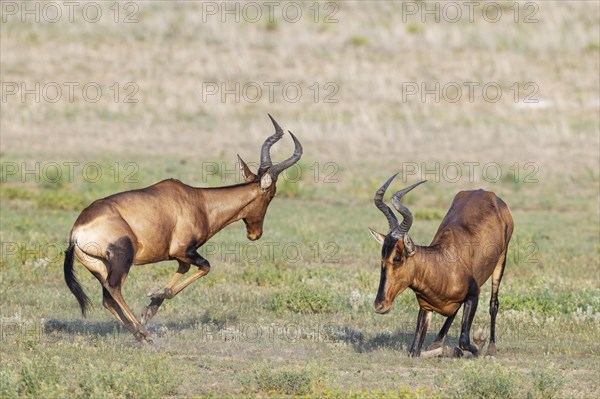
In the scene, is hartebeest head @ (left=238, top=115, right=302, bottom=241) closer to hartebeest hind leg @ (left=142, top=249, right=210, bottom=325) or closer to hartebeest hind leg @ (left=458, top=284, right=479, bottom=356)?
hartebeest hind leg @ (left=142, top=249, right=210, bottom=325)

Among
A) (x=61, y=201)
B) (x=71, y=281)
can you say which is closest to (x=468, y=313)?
(x=71, y=281)

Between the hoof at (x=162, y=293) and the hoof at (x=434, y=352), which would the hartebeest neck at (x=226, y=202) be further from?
the hoof at (x=434, y=352)

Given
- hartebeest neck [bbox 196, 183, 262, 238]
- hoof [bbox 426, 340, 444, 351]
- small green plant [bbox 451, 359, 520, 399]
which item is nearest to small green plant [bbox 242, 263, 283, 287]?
hartebeest neck [bbox 196, 183, 262, 238]

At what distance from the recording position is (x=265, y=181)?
559 inches

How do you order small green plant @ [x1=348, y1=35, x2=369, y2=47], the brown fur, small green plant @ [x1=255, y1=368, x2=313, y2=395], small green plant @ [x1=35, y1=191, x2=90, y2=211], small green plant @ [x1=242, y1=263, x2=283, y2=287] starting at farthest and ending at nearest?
small green plant @ [x1=348, y1=35, x2=369, y2=47] < small green plant @ [x1=35, y1=191, x2=90, y2=211] < small green plant @ [x1=242, y1=263, x2=283, y2=287] < the brown fur < small green plant @ [x1=255, y1=368, x2=313, y2=395]

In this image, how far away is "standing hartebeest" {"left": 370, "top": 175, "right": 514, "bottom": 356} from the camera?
12.2m

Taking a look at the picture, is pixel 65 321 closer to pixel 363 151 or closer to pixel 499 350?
pixel 499 350

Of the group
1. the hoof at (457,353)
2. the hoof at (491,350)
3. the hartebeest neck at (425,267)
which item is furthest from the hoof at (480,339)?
the hartebeest neck at (425,267)

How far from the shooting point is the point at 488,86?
4384cm

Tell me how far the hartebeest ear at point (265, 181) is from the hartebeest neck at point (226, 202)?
0.07 metres

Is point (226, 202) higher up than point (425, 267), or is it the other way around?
point (226, 202)

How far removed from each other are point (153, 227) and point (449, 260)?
341 cm

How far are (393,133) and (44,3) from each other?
20701 mm

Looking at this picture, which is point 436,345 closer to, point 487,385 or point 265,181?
point 487,385
